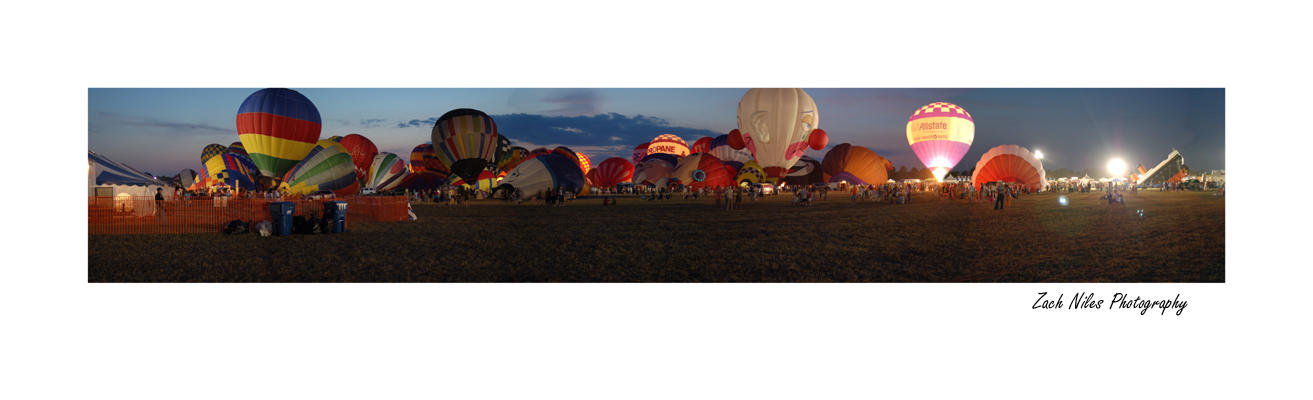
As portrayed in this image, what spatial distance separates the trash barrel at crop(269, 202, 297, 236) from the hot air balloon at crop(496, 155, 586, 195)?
51.8 ft

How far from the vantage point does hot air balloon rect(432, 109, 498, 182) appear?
27.5 metres

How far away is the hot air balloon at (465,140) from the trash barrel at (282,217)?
16.2m

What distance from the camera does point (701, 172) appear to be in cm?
3772

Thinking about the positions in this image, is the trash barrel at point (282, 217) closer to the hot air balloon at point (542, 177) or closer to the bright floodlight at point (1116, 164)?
the hot air balloon at point (542, 177)

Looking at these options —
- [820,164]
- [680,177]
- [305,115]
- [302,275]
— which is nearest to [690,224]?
[302,275]

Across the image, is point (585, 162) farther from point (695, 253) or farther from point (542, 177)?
point (695, 253)

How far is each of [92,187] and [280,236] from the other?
665cm

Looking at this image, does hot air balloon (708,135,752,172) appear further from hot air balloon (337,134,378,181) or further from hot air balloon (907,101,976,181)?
hot air balloon (337,134,378,181)

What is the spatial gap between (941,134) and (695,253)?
2542 centimetres

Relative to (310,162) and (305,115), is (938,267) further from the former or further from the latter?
(310,162)

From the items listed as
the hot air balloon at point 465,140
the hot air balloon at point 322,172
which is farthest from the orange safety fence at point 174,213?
the hot air balloon at point 465,140

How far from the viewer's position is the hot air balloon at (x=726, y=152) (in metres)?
44.9

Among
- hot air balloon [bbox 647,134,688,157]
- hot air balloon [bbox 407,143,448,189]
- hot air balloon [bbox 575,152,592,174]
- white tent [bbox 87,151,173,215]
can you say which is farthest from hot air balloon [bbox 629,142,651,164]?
white tent [bbox 87,151,173,215]

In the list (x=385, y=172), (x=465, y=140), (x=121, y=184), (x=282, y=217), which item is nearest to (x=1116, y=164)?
(x=282, y=217)
